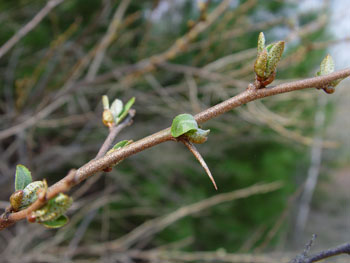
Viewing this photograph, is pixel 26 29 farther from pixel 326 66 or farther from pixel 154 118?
pixel 154 118

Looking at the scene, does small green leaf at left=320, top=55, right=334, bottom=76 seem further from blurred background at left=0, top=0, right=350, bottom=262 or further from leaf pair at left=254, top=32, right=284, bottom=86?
blurred background at left=0, top=0, right=350, bottom=262

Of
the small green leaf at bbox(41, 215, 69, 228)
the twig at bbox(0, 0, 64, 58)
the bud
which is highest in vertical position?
the twig at bbox(0, 0, 64, 58)

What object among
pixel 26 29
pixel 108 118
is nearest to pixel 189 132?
pixel 108 118

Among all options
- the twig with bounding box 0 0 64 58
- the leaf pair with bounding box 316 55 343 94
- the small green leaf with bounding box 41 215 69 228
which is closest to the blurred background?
the twig with bounding box 0 0 64 58

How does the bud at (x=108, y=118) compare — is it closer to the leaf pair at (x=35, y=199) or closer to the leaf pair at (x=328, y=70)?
the leaf pair at (x=35, y=199)

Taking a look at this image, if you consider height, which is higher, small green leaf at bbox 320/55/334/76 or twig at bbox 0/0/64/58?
twig at bbox 0/0/64/58

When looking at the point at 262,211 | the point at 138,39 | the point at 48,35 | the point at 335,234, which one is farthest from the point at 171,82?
the point at 335,234

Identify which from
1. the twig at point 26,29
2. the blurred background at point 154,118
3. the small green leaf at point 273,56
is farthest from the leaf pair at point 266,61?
the twig at point 26,29
